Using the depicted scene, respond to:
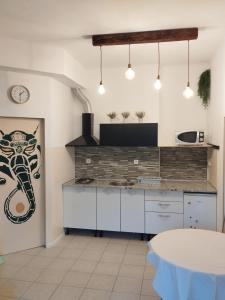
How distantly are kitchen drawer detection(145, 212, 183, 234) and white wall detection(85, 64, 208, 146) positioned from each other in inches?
46.6

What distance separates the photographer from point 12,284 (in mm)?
2801

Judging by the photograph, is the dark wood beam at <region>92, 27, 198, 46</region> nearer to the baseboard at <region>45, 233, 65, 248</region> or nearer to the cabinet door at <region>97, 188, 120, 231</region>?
the cabinet door at <region>97, 188, 120, 231</region>

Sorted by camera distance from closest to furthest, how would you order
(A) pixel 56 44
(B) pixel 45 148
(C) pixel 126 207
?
1. (A) pixel 56 44
2. (B) pixel 45 148
3. (C) pixel 126 207

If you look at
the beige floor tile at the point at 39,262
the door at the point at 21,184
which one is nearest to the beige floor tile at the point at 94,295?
the beige floor tile at the point at 39,262

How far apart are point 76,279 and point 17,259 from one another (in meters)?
0.96

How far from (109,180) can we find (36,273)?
1.94 metres

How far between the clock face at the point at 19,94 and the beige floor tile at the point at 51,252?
2094mm

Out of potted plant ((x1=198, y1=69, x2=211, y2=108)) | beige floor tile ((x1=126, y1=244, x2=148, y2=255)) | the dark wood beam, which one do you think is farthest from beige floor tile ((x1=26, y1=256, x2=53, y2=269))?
potted plant ((x1=198, y1=69, x2=211, y2=108))

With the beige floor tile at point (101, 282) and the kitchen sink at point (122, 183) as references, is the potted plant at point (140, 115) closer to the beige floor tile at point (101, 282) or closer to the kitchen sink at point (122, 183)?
the kitchen sink at point (122, 183)

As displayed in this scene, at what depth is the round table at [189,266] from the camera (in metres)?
1.72

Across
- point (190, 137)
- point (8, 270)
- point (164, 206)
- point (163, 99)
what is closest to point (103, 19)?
point (163, 99)

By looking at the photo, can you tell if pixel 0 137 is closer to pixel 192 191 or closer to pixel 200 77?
pixel 192 191

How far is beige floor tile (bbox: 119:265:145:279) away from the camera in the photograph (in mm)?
2988

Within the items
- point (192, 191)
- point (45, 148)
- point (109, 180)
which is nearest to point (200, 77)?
point (192, 191)
